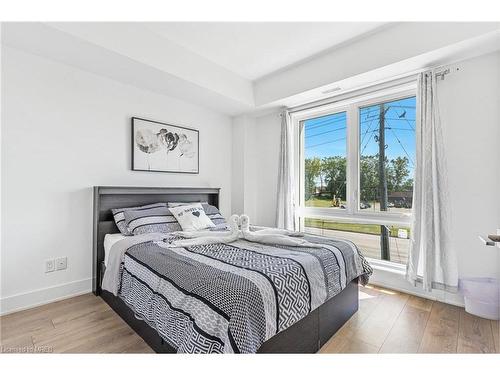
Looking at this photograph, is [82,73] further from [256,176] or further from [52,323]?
[256,176]

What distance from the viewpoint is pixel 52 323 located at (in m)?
1.91

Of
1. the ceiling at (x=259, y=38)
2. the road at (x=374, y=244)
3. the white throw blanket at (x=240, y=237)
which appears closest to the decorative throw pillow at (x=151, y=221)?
the white throw blanket at (x=240, y=237)

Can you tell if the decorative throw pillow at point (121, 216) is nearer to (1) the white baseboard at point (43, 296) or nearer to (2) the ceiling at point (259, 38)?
(1) the white baseboard at point (43, 296)

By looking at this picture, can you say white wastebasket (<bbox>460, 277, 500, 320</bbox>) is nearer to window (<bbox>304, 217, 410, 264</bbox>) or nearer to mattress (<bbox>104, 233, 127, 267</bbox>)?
window (<bbox>304, 217, 410, 264</bbox>)

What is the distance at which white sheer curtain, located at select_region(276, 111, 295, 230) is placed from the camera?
3443mm

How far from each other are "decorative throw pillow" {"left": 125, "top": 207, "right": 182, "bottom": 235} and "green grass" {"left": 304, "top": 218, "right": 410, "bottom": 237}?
6.16ft

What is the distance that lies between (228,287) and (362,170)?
8.05 ft

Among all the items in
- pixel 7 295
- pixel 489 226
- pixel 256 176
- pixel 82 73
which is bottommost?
pixel 7 295

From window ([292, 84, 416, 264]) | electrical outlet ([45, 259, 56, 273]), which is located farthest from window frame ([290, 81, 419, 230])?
electrical outlet ([45, 259, 56, 273])

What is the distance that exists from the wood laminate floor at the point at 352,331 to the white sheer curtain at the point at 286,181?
1436 mm

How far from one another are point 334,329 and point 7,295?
2644 mm

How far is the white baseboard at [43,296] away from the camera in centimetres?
206

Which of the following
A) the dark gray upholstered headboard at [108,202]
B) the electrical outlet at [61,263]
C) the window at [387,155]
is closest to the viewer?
the electrical outlet at [61,263]

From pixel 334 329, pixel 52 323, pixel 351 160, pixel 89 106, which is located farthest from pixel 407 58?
pixel 52 323
